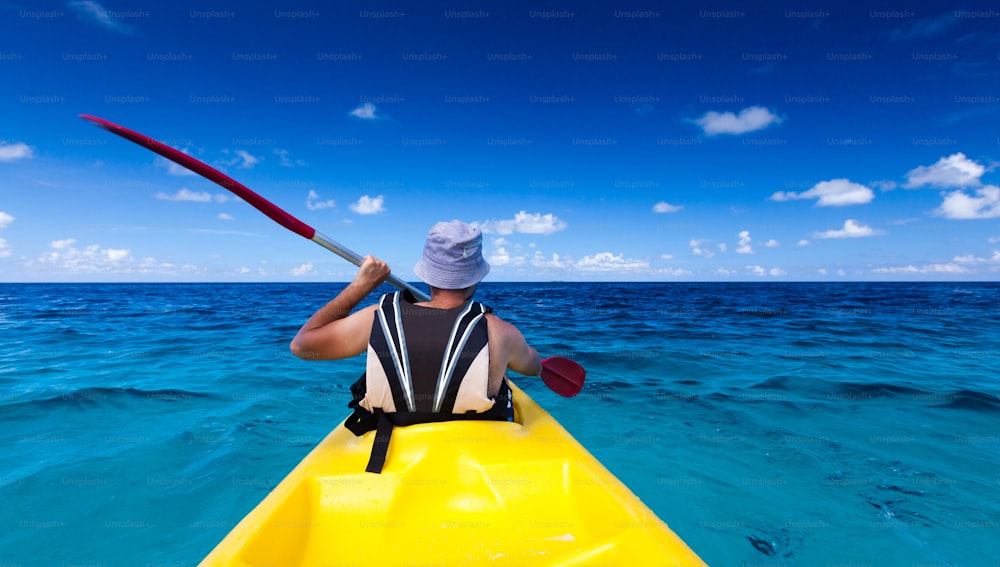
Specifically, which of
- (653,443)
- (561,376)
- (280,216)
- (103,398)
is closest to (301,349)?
(280,216)

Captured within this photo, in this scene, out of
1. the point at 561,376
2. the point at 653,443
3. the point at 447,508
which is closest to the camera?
the point at 447,508

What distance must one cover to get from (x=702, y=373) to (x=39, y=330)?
19.0 m

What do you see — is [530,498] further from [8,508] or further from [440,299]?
[8,508]

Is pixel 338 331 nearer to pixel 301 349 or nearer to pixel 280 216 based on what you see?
pixel 301 349

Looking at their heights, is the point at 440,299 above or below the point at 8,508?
above

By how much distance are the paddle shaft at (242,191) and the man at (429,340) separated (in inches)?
35.3

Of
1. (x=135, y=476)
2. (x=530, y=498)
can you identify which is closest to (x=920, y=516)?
(x=530, y=498)

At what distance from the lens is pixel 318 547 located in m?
1.96

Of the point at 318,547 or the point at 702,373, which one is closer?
the point at 318,547

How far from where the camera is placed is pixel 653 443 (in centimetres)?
553

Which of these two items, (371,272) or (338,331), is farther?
(371,272)

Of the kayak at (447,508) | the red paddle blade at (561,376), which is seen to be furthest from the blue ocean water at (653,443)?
the kayak at (447,508)

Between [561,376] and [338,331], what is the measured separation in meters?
2.33

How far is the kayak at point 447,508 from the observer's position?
1.90 meters
